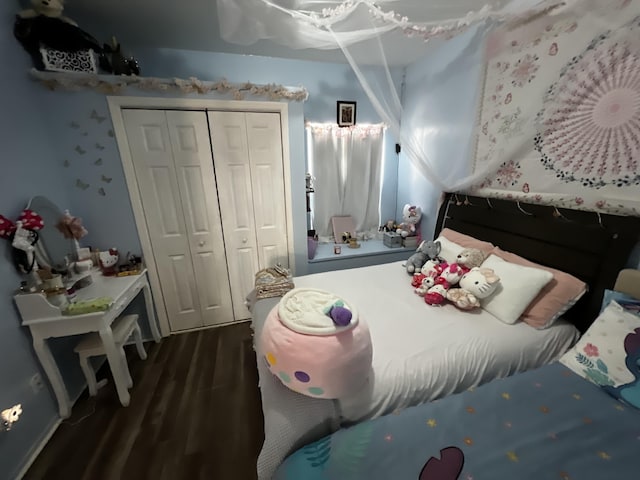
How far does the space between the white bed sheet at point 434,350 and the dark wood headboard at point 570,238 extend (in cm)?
30

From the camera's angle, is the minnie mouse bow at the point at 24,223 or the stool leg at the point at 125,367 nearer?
the minnie mouse bow at the point at 24,223

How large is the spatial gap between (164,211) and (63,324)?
108cm

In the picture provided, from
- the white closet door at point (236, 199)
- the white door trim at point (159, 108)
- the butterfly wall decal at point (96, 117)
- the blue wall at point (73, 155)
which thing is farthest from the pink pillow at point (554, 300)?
the butterfly wall decal at point (96, 117)

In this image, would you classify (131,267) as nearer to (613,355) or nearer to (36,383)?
(36,383)

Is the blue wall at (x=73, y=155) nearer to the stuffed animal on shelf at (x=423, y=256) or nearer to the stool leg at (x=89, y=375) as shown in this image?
the stool leg at (x=89, y=375)

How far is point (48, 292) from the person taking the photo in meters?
1.57

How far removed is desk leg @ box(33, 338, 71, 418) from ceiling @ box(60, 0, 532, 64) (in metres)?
2.31

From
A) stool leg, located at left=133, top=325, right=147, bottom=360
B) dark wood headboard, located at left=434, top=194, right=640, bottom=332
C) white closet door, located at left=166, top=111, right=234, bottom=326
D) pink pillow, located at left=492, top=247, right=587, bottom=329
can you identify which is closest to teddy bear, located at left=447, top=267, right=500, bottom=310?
pink pillow, located at left=492, top=247, right=587, bottom=329

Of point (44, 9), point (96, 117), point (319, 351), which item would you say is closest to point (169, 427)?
point (319, 351)

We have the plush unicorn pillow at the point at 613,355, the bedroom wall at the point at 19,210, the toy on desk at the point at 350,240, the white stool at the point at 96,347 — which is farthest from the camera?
the toy on desk at the point at 350,240

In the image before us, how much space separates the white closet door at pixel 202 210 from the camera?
7.20 ft

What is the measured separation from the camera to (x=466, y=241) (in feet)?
7.08

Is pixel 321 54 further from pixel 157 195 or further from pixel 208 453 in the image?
pixel 208 453

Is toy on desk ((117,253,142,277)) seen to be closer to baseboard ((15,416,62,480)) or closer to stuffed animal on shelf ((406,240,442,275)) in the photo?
baseboard ((15,416,62,480))
